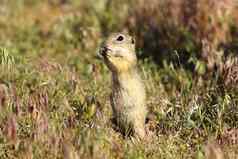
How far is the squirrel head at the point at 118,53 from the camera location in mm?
4969

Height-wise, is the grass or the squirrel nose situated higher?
the squirrel nose

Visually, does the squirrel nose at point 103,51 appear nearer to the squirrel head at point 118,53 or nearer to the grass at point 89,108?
the squirrel head at point 118,53

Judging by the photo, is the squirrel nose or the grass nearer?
the grass

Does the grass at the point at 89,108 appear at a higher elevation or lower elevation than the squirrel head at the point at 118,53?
lower

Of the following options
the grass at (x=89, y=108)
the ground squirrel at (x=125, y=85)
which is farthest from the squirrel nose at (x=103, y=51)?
the grass at (x=89, y=108)

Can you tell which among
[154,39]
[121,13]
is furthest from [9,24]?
[154,39]

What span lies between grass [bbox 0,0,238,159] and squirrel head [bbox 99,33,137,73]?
38cm

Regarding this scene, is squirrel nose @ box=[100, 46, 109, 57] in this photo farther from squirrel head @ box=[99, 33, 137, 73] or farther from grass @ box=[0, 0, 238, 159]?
grass @ box=[0, 0, 238, 159]

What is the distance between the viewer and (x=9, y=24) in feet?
27.5

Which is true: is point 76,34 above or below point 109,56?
below

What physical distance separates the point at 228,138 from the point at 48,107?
1.39 metres

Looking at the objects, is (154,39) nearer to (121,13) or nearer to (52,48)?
(121,13)

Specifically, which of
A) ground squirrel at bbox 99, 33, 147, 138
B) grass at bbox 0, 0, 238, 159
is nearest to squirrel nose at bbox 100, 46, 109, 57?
ground squirrel at bbox 99, 33, 147, 138

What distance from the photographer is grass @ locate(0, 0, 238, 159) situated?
4.50m
